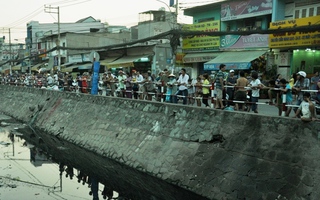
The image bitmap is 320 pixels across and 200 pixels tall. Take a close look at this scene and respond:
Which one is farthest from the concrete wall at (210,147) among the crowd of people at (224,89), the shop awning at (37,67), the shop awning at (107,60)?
the shop awning at (37,67)

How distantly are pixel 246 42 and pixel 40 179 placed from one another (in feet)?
53.5

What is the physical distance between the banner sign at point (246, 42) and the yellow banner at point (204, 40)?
0.70m

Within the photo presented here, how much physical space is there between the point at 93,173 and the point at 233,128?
513cm

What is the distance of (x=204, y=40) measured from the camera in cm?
2539

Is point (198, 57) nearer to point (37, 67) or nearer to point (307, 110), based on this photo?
point (307, 110)

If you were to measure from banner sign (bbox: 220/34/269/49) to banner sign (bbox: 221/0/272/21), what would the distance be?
1395mm

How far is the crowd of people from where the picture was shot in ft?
27.7

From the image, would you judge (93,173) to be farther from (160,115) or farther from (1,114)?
(1,114)

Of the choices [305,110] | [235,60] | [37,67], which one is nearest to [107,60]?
[235,60]

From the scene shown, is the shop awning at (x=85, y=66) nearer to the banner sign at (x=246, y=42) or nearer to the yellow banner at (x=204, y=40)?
the yellow banner at (x=204, y=40)

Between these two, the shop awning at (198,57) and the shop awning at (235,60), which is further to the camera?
the shop awning at (198,57)

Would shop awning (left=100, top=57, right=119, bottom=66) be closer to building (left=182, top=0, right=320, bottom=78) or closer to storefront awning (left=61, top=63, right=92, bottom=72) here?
storefront awning (left=61, top=63, right=92, bottom=72)

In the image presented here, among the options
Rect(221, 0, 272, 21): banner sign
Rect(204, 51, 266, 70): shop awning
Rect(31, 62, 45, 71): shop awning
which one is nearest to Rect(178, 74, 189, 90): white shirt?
Rect(204, 51, 266, 70): shop awning

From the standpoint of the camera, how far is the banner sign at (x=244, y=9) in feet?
69.5
